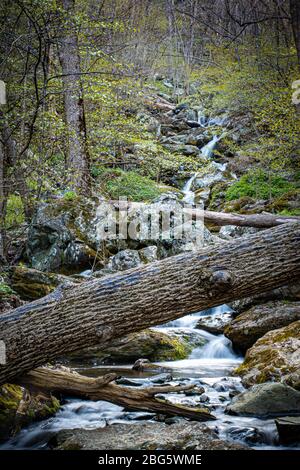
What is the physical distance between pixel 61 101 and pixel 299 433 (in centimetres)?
1050

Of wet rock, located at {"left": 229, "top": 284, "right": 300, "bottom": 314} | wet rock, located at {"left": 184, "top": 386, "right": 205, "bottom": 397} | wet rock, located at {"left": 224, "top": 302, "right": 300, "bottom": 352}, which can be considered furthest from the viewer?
wet rock, located at {"left": 229, "top": 284, "right": 300, "bottom": 314}

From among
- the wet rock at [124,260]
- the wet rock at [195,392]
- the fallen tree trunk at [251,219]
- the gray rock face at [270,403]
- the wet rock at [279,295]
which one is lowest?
the wet rock at [195,392]

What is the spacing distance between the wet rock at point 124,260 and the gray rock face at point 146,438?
5779mm

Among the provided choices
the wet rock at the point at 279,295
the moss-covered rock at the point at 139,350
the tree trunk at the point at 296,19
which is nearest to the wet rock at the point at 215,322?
the wet rock at the point at 279,295

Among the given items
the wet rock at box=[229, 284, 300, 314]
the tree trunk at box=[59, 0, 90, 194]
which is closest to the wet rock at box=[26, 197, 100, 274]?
the tree trunk at box=[59, 0, 90, 194]

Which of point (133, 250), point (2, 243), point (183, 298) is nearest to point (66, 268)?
point (133, 250)

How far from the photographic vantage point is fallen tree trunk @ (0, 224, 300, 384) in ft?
12.2

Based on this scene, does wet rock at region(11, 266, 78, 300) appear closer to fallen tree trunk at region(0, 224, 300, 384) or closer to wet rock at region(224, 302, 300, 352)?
wet rock at region(224, 302, 300, 352)

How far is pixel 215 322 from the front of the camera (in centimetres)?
849

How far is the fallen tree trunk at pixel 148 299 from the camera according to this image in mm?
3715

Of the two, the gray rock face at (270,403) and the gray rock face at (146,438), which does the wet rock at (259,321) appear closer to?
the gray rock face at (270,403)

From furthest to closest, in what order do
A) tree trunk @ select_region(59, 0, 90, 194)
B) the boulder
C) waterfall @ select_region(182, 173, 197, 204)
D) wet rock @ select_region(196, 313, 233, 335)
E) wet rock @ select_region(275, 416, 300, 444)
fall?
waterfall @ select_region(182, 173, 197, 204) < tree trunk @ select_region(59, 0, 90, 194) < wet rock @ select_region(196, 313, 233, 335) < the boulder < wet rock @ select_region(275, 416, 300, 444)

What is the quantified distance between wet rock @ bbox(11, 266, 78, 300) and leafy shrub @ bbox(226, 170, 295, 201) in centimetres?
798
